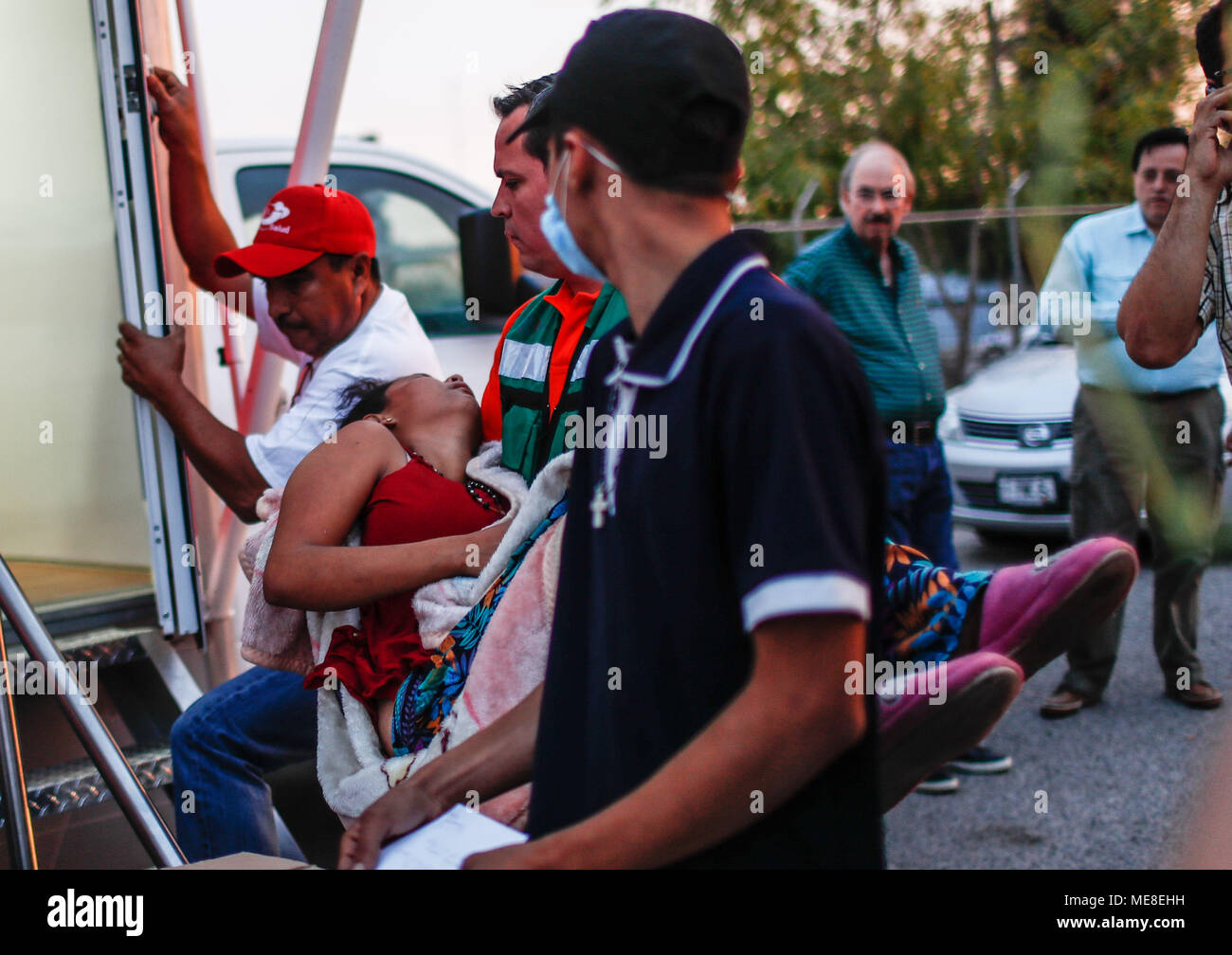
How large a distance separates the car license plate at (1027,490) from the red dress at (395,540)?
5.23m

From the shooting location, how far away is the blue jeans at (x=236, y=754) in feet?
8.49

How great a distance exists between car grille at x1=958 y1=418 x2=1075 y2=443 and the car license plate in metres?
0.23

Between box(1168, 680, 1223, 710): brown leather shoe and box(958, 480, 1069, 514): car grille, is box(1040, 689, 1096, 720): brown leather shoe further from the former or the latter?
box(958, 480, 1069, 514): car grille

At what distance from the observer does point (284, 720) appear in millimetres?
2594

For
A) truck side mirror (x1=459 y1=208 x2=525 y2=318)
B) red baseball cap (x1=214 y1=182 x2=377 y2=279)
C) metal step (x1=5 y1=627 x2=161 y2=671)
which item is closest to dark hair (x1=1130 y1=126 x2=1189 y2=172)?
truck side mirror (x1=459 y1=208 x2=525 y2=318)

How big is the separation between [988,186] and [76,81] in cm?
1119

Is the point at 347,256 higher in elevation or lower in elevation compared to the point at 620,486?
higher

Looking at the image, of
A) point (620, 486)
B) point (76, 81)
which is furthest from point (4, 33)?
point (620, 486)

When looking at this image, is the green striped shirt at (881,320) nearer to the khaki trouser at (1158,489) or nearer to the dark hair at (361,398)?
the khaki trouser at (1158,489)

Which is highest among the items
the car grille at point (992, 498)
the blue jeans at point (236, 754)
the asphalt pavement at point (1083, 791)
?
the blue jeans at point (236, 754)

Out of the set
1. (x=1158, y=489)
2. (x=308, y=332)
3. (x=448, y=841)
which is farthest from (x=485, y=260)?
(x=1158, y=489)

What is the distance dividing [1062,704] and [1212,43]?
11.0 ft

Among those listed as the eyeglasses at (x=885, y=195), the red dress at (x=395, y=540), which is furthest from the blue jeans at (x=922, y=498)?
the red dress at (x=395, y=540)

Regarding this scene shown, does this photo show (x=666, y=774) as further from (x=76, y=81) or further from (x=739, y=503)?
(x=76, y=81)
